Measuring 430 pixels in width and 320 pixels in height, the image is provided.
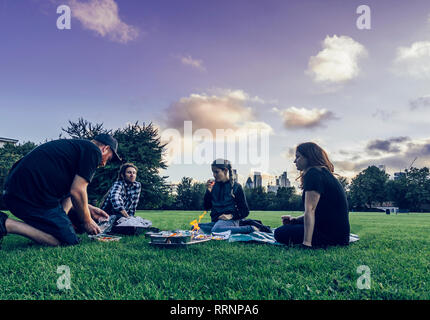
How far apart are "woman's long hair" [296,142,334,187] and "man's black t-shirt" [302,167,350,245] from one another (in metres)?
0.12

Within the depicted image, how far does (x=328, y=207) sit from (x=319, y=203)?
0.47 feet

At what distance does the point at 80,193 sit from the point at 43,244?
113 centimetres

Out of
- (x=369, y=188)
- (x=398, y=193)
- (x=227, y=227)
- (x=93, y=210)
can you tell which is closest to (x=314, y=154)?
(x=227, y=227)

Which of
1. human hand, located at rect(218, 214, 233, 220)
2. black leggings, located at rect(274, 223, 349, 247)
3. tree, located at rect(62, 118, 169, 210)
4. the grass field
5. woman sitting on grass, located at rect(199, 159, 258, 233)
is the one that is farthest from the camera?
tree, located at rect(62, 118, 169, 210)

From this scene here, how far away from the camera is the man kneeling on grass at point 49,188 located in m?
4.23

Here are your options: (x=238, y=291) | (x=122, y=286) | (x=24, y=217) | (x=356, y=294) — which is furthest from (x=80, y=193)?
(x=356, y=294)

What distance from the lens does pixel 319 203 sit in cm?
439

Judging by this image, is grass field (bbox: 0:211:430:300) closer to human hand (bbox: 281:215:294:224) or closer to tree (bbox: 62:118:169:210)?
human hand (bbox: 281:215:294:224)

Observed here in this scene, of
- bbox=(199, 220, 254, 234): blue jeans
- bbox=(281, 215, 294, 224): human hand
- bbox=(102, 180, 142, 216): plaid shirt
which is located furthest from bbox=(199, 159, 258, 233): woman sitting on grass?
bbox=(102, 180, 142, 216): plaid shirt

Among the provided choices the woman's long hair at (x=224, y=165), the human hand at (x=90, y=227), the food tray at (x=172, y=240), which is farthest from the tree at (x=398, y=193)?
the human hand at (x=90, y=227)

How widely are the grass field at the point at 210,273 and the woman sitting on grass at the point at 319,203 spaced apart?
1.01ft

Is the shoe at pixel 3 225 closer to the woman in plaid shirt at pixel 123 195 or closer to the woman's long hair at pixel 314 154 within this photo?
the woman in plaid shirt at pixel 123 195

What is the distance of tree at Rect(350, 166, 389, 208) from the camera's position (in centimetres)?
7306
